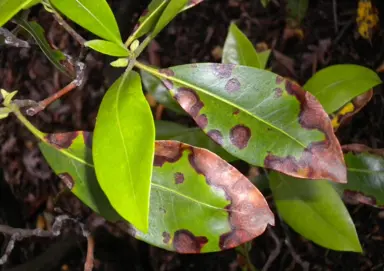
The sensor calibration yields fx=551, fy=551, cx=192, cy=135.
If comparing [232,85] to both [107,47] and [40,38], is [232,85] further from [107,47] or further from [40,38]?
[40,38]

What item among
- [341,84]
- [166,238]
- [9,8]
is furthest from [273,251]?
[9,8]

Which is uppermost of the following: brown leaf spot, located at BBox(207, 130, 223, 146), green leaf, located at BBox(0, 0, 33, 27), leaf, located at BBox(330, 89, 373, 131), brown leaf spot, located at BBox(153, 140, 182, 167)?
green leaf, located at BBox(0, 0, 33, 27)

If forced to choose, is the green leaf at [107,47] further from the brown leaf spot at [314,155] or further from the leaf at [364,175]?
the leaf at [364,175]

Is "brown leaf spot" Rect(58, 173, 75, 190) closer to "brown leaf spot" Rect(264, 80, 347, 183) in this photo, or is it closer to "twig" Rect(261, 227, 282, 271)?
"brown leaf spot" Rect(264, 80, 347, 183)

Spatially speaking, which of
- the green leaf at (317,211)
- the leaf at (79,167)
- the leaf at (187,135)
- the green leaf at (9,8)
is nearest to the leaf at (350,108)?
the green leaf at (317,211)

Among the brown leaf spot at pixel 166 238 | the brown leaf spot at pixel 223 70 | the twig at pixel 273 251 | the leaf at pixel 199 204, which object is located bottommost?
the twig at pixel 273 251

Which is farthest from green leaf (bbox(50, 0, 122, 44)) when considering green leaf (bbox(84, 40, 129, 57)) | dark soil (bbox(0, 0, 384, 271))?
dark soil (bbox(0, 0, 384, 271))
